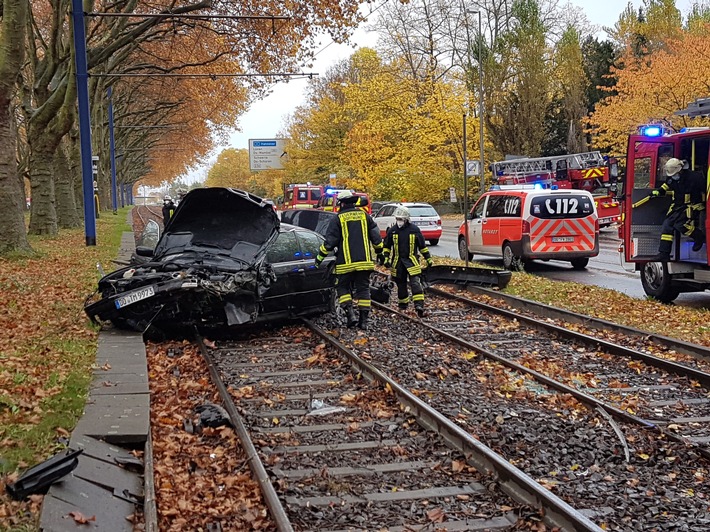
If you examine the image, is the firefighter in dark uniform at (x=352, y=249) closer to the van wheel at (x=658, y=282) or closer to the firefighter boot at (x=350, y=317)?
the firefighter boot at (x=350, y=317)

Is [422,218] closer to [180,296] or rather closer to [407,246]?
[407,246]

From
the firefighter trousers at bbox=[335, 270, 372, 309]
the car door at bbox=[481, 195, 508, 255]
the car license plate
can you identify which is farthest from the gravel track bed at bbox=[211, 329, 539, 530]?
the car door at bbox=[481, 195, 508, 255]

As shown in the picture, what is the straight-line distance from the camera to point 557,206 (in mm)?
17359

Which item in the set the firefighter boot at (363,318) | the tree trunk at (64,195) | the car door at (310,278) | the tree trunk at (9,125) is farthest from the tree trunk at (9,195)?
the tree trunk at (64,195)

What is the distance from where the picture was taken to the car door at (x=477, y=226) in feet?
63.9

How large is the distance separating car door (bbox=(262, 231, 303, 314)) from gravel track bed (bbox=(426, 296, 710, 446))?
7.13ft

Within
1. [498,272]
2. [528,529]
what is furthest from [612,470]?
[498,272]

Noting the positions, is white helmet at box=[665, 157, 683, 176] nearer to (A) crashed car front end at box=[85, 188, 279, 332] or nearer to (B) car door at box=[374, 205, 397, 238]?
(A) crashed car front end at box=[85, 188, 279, 332]

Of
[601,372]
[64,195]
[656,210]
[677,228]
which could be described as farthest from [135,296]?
[64,195]

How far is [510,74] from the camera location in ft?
155

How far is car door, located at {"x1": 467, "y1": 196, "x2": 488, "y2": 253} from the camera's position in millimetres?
19484

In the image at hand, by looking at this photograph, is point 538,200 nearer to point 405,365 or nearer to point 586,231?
point 586,231

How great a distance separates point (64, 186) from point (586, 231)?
21.1 metres

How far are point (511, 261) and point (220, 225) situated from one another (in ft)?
29.9
